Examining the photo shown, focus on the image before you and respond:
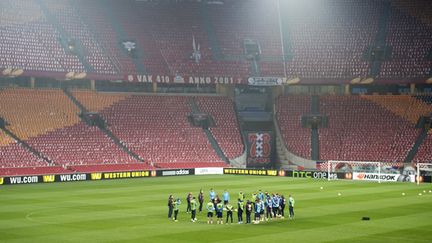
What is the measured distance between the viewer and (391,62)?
296 ft

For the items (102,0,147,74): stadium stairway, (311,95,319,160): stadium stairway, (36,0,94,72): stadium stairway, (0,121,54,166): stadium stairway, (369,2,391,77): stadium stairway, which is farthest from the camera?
(369,2,391,77): stadium stairway

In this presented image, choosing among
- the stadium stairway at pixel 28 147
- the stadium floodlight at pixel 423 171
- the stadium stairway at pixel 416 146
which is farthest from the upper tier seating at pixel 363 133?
the stadium stairway at pixel 28 147

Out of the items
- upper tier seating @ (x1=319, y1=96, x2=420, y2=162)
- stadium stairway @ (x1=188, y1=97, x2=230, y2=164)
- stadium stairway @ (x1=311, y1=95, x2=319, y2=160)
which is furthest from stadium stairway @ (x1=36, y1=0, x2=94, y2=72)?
upper tier seating @ (x1=319, y1=96, x2=420, y2=162)

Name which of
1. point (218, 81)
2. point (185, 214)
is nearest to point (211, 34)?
point (218, 81)

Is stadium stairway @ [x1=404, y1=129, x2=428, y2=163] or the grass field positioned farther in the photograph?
stadium stairway @ [x1=404, y1=129, x2=428, y2=163]

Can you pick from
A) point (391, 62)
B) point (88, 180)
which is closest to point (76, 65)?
point (88, 180)

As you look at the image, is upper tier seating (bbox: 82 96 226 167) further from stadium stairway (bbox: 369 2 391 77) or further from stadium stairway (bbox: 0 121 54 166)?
stadium stairway (bbox: 369 2 391 77)

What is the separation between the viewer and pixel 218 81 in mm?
89312

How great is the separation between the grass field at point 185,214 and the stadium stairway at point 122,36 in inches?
833

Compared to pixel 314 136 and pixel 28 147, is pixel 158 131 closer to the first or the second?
pixel 28 147

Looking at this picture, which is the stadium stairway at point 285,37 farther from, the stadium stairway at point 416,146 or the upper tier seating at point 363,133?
the stadium stairway at point 416,146

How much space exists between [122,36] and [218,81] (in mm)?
12238

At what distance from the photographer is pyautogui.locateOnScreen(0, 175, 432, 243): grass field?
123 ft

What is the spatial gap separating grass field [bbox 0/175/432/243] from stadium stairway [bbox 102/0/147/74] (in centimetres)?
2117
